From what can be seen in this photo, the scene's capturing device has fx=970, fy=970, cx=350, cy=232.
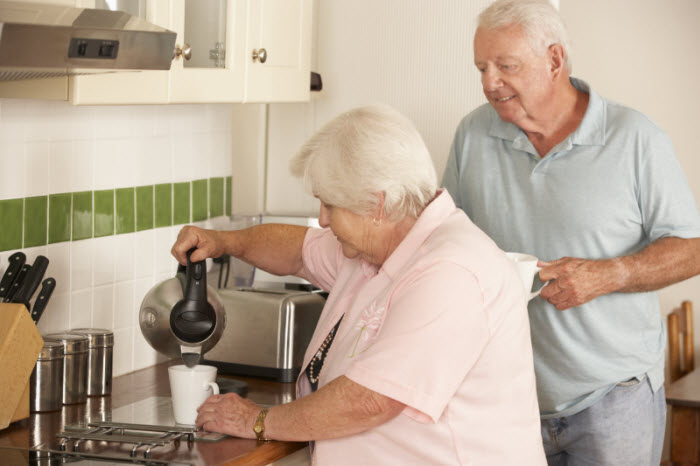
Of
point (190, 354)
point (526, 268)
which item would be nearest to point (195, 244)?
point (190, 354)

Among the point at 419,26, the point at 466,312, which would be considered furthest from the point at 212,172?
the point at 466,312

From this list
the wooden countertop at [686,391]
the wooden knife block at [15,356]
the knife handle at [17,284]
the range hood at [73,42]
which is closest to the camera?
the range hood at [73,42]

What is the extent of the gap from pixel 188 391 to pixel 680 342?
9.17ft

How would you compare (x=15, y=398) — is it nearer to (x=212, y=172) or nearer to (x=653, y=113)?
(x=212, y=172)

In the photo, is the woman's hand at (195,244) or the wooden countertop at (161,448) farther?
the woman's hand at (195,244)

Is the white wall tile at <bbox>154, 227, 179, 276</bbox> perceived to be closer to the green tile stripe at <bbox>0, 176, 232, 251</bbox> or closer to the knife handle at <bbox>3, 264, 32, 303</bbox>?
the green tile stripe at <bbox>0, 176, 232, 251</bbox>

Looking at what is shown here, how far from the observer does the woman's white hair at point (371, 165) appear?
1613 millimetres

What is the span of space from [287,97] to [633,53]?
7.06 feet

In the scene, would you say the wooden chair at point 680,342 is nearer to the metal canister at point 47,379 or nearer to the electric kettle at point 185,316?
the electric kettle at point 185,316

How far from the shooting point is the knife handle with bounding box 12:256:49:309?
1.88 m

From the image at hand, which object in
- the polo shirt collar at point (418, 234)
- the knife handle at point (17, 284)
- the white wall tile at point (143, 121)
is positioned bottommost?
the knife handle at point (17, 284)

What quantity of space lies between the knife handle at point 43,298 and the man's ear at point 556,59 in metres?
1.14

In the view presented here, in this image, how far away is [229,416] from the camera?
5.85 ft

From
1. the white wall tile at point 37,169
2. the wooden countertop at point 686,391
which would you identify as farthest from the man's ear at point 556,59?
the wooden countertop at point 686,391
